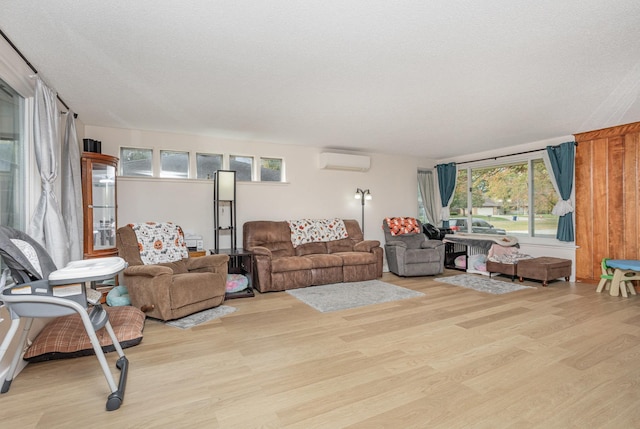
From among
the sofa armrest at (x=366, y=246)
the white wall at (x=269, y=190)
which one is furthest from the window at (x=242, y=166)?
the sofa armrest at (x=366, y=246)

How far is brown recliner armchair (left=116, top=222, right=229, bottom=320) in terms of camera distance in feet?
10.1

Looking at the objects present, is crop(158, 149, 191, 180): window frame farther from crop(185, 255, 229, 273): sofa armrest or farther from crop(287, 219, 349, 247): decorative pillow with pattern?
crop(287, 219, 349, 247): decorative pillow with pattern

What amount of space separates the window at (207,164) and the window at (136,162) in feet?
2.17

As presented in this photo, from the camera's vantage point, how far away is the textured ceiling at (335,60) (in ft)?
6.19

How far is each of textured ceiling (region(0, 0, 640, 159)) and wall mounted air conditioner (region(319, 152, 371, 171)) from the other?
1.33 m

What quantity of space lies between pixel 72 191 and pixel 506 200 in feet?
21.8

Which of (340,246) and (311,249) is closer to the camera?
(311,249)

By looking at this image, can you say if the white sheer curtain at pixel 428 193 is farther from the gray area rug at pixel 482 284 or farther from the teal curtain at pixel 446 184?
the gray area rug at pixel 482 284

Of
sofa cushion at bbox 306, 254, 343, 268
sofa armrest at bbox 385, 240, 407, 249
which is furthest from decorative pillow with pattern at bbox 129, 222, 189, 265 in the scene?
sofa armrest at bbox 385, 240, 407, 249

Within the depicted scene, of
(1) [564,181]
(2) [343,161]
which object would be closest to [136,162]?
(2) [343,161]

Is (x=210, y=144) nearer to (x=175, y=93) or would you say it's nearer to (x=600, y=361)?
(x=175, y=93)

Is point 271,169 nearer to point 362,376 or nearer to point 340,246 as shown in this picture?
point 340,246

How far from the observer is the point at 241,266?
4.92 meters

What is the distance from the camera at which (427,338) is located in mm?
2689
